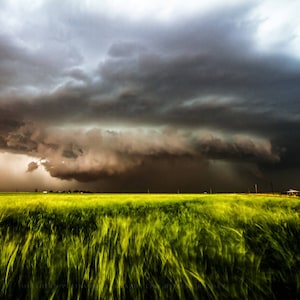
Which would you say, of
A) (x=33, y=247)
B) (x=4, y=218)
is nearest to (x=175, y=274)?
(x=33, y=247)

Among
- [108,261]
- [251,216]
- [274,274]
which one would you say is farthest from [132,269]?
[251,216]

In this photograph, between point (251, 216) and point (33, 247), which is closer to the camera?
point (33, 247)

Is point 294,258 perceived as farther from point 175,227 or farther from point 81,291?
point 81,291

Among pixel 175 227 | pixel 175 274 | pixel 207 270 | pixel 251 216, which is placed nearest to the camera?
pixel 175 274

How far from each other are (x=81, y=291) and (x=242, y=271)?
1204 mm

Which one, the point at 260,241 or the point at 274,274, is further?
the point at 260,241

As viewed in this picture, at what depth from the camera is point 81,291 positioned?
2.19 metres

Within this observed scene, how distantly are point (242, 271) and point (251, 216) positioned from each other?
228 cm

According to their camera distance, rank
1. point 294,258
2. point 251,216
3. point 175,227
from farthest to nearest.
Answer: point 251,216 < point 175,227 < point 294,258

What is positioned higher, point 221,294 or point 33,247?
point 33,247

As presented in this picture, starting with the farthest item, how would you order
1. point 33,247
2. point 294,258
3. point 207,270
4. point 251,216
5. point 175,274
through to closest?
point 251,216
point 33,247
point 294,258
point 207,270
point 175,274

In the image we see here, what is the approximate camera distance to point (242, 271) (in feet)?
7.69

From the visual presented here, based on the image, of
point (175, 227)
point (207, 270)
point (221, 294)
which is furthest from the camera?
point (175, 227)

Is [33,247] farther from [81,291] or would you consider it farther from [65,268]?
[81,291]
